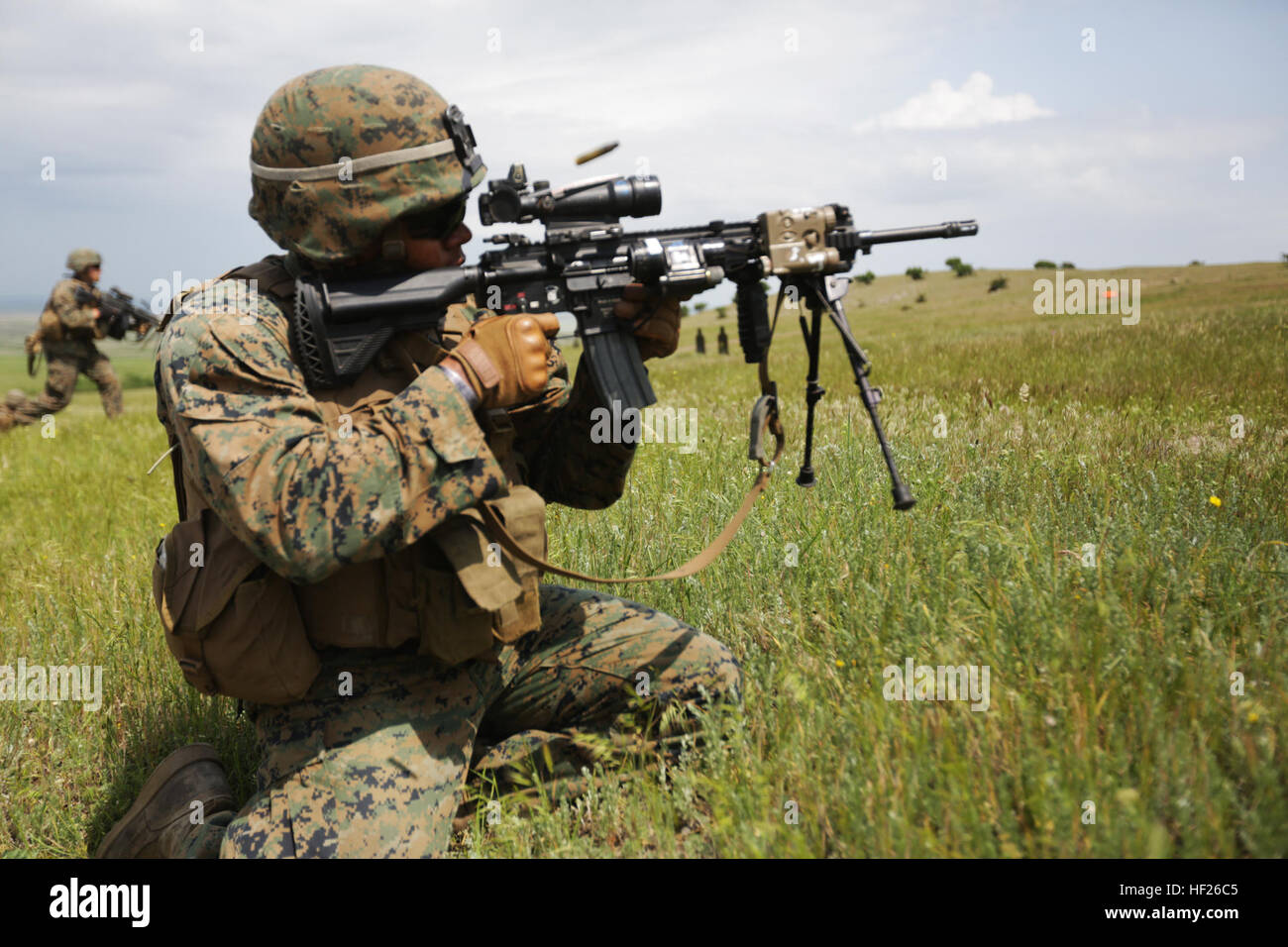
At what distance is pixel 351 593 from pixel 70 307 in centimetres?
1353

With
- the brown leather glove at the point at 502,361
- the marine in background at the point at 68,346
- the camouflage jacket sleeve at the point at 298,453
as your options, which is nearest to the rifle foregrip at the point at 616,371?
the brown leather glove at the point at 502,361

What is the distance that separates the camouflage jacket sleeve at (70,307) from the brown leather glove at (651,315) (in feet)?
44.4

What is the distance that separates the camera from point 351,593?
9.91ft

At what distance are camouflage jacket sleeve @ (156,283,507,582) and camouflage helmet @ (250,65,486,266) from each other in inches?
15.6

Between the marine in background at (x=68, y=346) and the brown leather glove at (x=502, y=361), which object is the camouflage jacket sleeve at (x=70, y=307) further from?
the brown leather glove at (x=502, y=361)

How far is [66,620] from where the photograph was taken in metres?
4.74

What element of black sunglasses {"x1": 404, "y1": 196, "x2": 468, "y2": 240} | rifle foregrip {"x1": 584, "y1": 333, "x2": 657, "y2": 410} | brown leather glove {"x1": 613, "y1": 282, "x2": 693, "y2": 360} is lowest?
rifle foregrip {"x1": 584, "y1": 333, "x2": 657, "y2": 410}

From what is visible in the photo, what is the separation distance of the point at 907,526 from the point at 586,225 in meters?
2.12

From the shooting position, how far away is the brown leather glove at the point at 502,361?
9.30 ft

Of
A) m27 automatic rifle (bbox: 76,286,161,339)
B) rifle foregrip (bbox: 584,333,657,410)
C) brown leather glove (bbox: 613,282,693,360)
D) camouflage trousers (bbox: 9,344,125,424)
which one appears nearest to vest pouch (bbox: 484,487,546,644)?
rifle foregrip (bbox: 584,333,657,410)

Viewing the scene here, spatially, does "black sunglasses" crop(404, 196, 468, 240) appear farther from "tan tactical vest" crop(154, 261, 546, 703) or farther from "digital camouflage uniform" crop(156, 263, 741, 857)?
"digital camouflage uniform" crop(156, 263, 741, 857)

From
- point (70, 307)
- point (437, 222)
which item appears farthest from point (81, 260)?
point (437, 222)

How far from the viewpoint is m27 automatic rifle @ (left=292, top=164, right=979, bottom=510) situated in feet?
9.94
